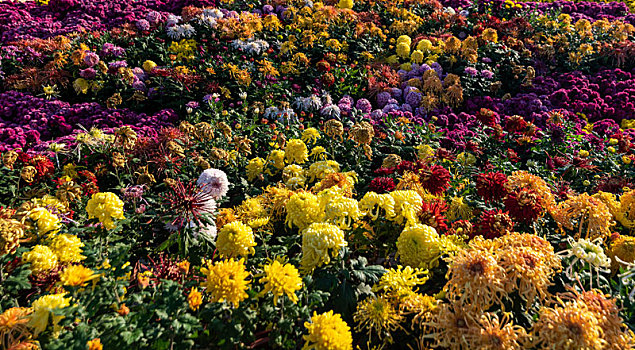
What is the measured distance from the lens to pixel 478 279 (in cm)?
175

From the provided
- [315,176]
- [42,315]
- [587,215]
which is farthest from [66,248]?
[587,215]

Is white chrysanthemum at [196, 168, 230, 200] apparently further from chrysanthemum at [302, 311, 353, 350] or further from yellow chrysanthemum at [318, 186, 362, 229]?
chrysanthemum at [302, 311, 353, 350]

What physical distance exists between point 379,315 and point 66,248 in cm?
179

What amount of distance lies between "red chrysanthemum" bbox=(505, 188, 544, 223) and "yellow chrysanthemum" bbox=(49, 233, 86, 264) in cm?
266

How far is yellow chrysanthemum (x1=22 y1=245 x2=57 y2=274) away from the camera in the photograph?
2070mm

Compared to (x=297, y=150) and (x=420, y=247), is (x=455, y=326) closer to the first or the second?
(x=420, y=247)

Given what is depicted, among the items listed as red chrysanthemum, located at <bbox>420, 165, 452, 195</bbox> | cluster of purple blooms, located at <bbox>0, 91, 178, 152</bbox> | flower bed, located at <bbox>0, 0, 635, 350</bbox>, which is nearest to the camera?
flower bed, located at <bbox>0, 0, 635, 350</bbox>

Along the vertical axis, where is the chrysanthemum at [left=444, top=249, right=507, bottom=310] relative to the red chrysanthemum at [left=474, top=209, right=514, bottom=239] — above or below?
above

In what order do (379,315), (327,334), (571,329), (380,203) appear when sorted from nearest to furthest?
(571,329) → (327,334) → (379,315) → (380,203)

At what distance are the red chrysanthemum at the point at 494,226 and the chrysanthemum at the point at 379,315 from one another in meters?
0.87

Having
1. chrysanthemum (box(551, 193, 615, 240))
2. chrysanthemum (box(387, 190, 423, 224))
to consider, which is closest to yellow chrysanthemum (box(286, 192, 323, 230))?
chrysanthemum (box(387, 190, 423, 224))

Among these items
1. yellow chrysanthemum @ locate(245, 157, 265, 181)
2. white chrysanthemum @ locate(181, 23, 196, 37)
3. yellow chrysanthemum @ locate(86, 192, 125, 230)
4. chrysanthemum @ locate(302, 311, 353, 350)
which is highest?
chrysanthemum @ locate(302, 311, 353, 350)

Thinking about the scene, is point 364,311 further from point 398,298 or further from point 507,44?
point 507,44

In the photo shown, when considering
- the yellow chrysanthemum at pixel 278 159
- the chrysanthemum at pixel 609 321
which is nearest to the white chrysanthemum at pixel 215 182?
the yellow chrysanthemum at pixel 278 159
